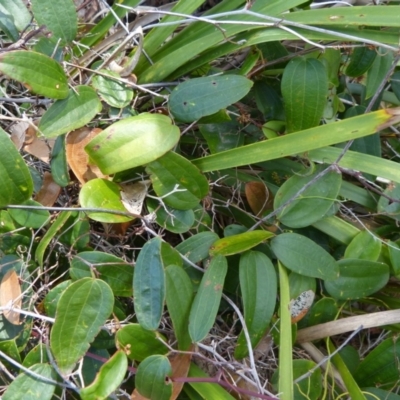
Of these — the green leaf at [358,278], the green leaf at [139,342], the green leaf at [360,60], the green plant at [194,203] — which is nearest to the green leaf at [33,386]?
the green plant at [194,203]

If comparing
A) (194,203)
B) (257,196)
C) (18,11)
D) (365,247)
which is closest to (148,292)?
(194,203)

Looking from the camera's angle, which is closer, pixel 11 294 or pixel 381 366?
pixel 11 294

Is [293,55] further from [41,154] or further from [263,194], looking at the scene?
[41,154]

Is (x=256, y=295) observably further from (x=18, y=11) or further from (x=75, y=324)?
(x=18, y=11)

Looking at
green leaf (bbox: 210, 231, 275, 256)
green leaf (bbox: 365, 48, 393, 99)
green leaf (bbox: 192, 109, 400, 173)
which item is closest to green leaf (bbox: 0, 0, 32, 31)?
green leaf (bbox: 192, 109, 400, 173)

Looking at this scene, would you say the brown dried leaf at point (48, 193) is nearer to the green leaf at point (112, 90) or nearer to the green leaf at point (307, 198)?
the green leaf at point (112, 90)

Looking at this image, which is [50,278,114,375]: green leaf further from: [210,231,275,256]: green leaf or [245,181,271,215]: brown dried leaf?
[245,181,271,215]: brown dried leaf

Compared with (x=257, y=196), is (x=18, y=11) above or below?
above
